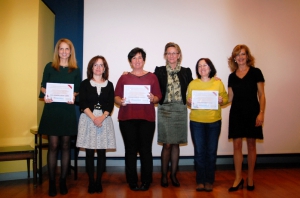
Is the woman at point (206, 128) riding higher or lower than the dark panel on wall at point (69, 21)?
lower

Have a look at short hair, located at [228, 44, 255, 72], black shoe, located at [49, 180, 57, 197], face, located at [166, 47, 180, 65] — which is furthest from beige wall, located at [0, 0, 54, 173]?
short hair, located at [228, 44, 255, 72]

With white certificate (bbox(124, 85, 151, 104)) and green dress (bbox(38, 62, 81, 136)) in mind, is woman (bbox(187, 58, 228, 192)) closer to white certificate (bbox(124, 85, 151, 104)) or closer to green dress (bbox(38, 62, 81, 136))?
white certificate (bbox(124, 85, 151, 104))

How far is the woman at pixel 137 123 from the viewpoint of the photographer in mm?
3229

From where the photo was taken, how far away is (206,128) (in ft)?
10.6

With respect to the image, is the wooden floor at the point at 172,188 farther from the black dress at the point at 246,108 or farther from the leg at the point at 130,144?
the black dress at the point at 246,108

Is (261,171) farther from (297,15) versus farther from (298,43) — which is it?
(297,15)

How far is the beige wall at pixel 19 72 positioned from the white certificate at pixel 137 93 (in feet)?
5.07

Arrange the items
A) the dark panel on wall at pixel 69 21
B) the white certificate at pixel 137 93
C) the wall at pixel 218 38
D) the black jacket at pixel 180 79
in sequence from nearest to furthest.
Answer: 1. the white certificate at pixel 137 93
2. the black jacket at pixel 180 79
3. the wall at pixel 218 38
4. the dark panel on wall at pixel 69 21

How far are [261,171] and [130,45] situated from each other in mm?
2990

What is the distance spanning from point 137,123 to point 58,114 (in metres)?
0.92

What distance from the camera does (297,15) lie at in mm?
4758

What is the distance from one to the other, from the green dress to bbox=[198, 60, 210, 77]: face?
58.9 inches

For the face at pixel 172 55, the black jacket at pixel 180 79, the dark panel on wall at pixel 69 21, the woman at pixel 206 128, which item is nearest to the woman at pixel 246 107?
the woman at pixel 206 128

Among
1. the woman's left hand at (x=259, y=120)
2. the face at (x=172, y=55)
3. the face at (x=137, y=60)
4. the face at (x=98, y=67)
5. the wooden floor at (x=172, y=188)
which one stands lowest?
the wooden floor at (x=172, y=188)
